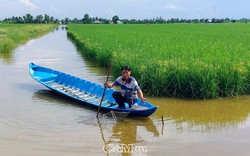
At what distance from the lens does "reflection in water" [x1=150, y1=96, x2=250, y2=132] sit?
22.5ft

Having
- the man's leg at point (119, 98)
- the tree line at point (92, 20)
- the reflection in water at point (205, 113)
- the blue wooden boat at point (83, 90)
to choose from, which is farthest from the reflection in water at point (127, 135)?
the tree line at point (92, 20)

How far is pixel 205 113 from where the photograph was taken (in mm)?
7695

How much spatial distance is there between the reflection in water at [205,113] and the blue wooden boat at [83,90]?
64cm

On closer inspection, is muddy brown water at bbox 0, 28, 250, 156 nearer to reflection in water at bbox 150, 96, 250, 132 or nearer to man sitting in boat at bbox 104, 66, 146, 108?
reflection in water at bbox 150, 96, 250, 132

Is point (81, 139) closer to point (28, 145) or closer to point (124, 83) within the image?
point (28, 145)

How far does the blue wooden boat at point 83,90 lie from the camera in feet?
23.2

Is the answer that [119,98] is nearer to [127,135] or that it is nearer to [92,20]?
[127,135]

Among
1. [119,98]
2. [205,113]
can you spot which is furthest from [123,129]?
[205,113]

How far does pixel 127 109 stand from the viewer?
7.00 m

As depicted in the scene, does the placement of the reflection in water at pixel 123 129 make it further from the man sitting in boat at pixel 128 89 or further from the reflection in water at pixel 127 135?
the man sitting in boat at pixel 128 89

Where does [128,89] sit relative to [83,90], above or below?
above

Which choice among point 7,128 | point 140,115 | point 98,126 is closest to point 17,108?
point 7,128

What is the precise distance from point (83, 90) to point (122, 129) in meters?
2.91

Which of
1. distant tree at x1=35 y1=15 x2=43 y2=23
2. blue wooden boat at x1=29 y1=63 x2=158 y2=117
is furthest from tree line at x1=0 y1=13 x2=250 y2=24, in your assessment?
blue wooden boat at x1=29 y1=63 x2=158 y2=117
